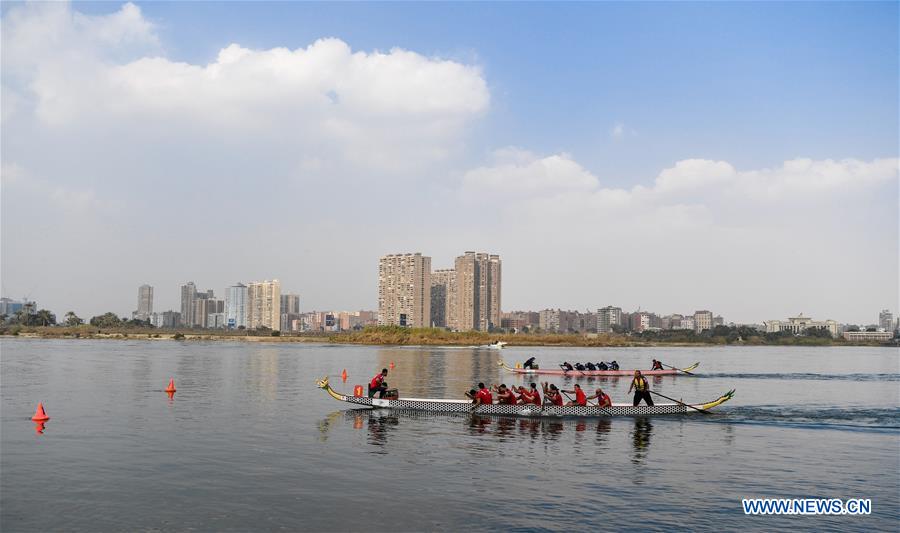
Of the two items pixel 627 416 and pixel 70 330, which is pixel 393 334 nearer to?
pixel 70 330

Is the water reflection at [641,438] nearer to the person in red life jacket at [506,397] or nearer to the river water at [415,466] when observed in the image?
the river water at [415,466]

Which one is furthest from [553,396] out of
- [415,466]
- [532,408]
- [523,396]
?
[415,466]

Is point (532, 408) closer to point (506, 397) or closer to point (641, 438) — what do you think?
point (506, 397)

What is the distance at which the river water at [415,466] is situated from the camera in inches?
620

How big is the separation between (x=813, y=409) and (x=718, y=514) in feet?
79.8

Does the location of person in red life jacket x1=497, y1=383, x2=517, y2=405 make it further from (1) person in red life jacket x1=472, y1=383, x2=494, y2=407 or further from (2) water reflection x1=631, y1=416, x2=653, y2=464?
(2) water reflection x1=631, y1=416, x2=653, y2=464

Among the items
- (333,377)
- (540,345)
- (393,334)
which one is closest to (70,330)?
(393,334)

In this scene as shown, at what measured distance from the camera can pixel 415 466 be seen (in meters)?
20.9

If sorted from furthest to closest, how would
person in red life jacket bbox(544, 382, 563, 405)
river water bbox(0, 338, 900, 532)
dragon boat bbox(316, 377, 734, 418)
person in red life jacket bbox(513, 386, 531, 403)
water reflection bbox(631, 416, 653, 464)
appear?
person in red life jacket bbox(513, 386, 531, 403)
person in red life jacket bbox(544, 382, 563, 405)
dragon boat bbox(316, 377, 734, 418)
water reflection bbox(631, 416, 653, 464)
river water bbox(0, 338, 900, 532)

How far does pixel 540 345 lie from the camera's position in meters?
164

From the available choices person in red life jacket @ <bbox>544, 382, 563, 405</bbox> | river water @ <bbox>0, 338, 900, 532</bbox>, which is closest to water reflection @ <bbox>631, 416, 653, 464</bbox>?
river water @ <bbox>0, 338, 900, 532</bbox>

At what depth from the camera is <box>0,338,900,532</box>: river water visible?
51.6 ft

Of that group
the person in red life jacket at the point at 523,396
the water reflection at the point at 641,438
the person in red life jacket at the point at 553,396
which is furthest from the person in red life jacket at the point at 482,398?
the water reflection at the point at 641,438

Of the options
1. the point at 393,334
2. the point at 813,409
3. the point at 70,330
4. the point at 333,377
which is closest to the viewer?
the point at 813,409
